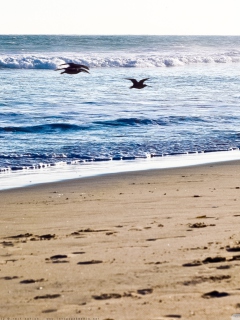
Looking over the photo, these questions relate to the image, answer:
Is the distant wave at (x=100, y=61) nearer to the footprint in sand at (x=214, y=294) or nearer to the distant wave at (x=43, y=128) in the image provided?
the distant wave at (x=43, y=128)

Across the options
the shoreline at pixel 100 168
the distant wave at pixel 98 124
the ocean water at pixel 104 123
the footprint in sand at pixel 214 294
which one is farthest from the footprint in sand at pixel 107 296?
the distant wave at pixel 98 124

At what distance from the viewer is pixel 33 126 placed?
55.8 feet

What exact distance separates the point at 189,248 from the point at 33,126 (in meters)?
12.2

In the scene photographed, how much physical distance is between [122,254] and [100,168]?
6.47m

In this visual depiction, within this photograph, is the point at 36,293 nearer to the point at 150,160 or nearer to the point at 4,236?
the point at 4,236

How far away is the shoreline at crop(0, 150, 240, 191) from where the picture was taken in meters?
10.3

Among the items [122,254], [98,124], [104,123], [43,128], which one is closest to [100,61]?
[104,123]

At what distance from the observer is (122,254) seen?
16.7 feet

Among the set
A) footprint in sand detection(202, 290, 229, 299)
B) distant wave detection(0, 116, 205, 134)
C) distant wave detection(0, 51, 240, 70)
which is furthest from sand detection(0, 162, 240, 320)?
distant wave detection(0, 51, 240, 70)

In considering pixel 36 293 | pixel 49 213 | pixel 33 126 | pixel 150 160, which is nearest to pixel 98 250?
pixel 36 293

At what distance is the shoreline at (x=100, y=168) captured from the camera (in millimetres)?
10336

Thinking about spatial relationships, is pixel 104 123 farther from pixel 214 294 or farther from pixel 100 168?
pixel 214 294

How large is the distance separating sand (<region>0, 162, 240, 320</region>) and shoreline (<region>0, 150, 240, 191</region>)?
1596 millimetres

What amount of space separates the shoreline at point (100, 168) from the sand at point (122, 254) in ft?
5.24
